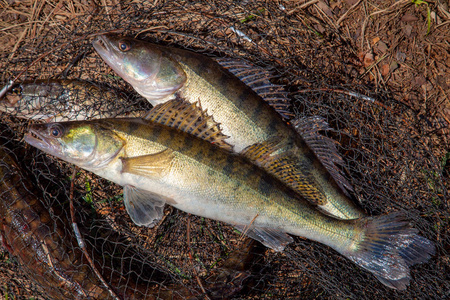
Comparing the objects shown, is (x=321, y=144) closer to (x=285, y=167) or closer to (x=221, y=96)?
(x=285, y=167)

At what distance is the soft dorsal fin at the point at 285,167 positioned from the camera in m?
3.37

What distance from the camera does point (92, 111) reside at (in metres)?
4.12

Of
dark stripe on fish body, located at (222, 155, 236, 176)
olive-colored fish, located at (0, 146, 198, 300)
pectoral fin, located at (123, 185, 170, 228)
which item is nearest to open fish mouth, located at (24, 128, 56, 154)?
pectoral fin, located at (123, 185, 170, 228)

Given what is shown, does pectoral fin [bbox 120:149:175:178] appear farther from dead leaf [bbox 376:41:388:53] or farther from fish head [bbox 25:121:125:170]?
dead leaf [bbox 376:41:388:53]

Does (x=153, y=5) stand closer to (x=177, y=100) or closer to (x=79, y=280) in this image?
(x=177, y=100)

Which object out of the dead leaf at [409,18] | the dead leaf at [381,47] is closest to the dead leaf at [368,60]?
the dead leaf at [381,47]

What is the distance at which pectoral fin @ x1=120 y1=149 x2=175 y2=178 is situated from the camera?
315 cm

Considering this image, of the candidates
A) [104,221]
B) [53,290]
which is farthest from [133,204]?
[53,290]

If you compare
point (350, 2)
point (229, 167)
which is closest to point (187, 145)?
point (229, 167)

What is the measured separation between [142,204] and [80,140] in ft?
2.97

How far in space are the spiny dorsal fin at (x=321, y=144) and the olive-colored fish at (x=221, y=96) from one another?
0.18 ft

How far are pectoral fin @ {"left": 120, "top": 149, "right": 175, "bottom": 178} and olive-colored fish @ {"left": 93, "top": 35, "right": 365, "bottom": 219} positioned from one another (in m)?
0.80

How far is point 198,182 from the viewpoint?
3219 millimetres

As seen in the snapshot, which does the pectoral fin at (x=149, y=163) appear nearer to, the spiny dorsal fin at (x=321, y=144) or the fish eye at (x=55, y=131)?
the fish eye at (x=55, y=131)
